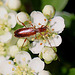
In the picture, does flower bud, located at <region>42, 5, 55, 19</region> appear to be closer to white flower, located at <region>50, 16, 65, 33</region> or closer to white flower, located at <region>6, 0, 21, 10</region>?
white flower, located at <region>50, 16, 65, 33</region>

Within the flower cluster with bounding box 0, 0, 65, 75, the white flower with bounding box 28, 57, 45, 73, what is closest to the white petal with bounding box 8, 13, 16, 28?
the flower cluster with bounding box 0, 0, 65, 75

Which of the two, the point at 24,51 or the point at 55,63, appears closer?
the point at 24,51

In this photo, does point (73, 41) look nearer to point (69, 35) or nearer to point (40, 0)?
point (69, 35)

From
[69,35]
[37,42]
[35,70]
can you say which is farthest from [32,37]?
[69,35]

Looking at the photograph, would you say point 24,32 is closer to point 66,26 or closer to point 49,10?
point 49,10

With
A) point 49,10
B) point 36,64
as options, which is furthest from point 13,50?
point 49,10

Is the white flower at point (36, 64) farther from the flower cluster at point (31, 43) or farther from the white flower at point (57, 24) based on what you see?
the white flower at point (57, 24)

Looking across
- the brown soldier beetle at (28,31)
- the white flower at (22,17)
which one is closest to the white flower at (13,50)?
the brown soldier beetle at (28,31)
